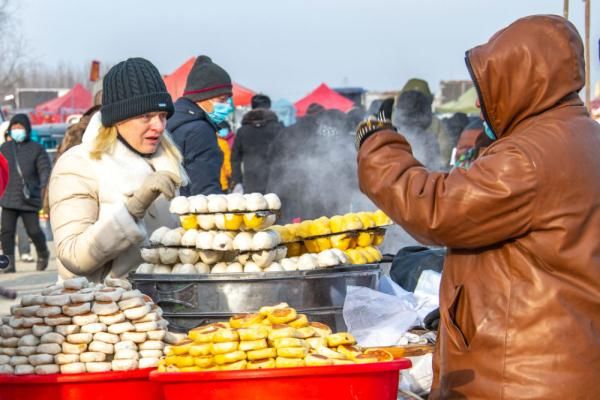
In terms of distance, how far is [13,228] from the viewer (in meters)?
13.4

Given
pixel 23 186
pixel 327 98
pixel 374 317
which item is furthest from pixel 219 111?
pixel 327 98

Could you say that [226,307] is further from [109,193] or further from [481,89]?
[481,89]

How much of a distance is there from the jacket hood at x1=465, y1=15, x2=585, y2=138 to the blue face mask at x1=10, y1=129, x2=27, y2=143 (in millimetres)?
11073

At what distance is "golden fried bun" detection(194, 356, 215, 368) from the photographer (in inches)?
109

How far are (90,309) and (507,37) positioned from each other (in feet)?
4.77

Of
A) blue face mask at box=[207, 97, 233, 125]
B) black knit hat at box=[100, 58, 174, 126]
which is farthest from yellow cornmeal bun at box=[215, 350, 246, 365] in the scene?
blue face mask at box=[207, 97, 233, 125]

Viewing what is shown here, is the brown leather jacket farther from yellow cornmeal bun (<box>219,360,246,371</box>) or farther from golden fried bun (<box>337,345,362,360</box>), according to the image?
yellow cornmeal bun (<box>219,360,246,371</box>)

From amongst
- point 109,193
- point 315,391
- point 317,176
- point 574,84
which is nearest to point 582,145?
point 574,84

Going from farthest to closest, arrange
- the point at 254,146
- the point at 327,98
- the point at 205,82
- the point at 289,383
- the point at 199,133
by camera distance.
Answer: the point at 327,98, the point at 254,146, the point at 205,82, the point at 199,133, the point at 289,383

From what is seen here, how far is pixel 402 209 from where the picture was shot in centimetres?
285

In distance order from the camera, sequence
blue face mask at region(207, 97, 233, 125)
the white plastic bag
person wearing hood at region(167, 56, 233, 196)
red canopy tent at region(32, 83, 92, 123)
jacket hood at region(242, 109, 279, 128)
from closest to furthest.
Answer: the white plastic bag
person wearing hood at region(167, 56, 233, 196)
blue face mask at region(207, 97, 233, 125)
jacket hood at region(242, 109, 279, 128)
red canopy tent at region(32, 83, 92, 123)

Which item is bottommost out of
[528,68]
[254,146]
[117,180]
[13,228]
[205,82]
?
[13,228]

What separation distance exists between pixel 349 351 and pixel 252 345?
28 cm

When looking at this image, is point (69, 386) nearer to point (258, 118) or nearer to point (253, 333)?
point (253, 333)
